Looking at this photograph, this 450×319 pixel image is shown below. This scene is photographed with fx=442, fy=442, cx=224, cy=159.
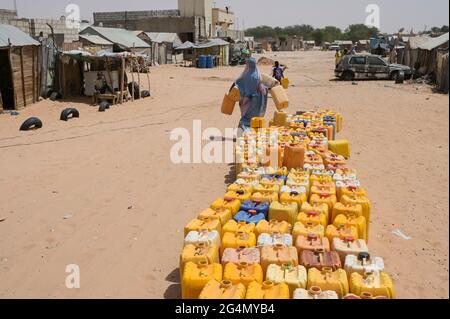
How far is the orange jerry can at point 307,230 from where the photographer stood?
13.8 ft

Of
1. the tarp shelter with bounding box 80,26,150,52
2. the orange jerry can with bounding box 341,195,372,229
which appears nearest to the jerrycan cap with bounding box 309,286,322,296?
the orange jerry can with bounding box 341,195,372,229

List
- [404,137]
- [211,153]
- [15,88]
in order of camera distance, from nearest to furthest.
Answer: [211,153], [404,137], [15,88]

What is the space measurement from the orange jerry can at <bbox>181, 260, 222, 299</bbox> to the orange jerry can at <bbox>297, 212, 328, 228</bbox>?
1.21m

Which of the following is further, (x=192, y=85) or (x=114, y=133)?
(x=192, y=85)

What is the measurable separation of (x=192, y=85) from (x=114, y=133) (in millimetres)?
11588

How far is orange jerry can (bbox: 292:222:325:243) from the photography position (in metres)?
4.19

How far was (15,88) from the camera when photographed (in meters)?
14.2

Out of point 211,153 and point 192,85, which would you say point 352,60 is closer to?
point 192,85

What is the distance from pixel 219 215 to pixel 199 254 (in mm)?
775

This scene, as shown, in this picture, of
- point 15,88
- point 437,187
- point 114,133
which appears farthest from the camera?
point 15,88

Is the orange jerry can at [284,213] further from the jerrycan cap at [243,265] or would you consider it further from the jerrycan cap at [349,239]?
the jerrycan cap at [243,265]

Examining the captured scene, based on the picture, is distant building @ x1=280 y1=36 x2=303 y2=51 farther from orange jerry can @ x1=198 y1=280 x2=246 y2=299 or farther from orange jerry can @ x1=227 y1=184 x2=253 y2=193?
orange jerry can @ x1=198 y1=280 x2=246 y2=299
